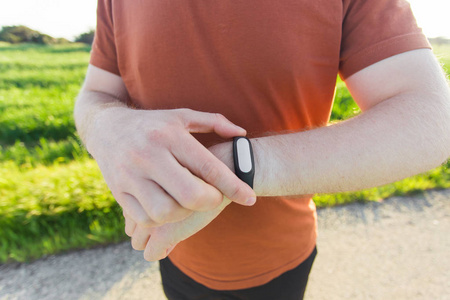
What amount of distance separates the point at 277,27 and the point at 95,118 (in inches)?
25.3

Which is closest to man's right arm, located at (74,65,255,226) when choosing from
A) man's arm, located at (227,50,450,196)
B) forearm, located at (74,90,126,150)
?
man's arm, located at (227,50,450,196)

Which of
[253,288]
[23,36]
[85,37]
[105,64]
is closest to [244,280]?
[253,288]

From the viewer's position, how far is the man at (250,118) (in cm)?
68

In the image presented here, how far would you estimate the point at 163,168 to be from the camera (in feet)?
2.08

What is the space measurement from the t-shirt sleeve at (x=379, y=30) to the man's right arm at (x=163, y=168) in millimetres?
505

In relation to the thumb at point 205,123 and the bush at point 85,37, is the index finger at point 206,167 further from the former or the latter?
the bush at point 85,37

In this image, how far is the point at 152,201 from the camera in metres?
0.64

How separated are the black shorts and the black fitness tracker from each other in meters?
0.71

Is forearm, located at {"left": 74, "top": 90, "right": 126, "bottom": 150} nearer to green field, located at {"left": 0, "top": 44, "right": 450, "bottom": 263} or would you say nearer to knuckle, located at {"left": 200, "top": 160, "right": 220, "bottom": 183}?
knuckle, located at {"left": 200, "top": 160, "right": 220, "bottom": 183}

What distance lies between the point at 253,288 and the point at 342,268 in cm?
136

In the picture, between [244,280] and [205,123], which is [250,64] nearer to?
[205,123]

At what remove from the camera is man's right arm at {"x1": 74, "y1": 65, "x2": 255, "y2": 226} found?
0.63 m

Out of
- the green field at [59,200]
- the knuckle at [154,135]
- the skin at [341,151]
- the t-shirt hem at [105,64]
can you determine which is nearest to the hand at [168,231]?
the skin at [341,151]

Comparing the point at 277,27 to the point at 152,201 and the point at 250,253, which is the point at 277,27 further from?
the point at 250,253
